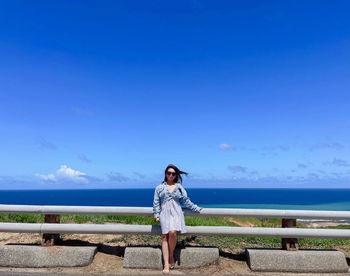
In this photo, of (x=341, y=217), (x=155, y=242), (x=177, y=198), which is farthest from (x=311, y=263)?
(x=155, y=242)

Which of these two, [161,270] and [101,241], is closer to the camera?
[161,270]

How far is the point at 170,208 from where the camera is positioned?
4383 mm

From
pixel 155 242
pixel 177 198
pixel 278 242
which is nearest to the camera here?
pixel 177 198

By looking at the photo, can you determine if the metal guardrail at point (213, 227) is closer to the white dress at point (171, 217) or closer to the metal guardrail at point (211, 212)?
the metal guardrail at point (211, 212)

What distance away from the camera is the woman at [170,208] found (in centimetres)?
422

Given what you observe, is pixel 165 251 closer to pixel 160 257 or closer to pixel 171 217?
pixel 160 257

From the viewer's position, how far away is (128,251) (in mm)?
4383

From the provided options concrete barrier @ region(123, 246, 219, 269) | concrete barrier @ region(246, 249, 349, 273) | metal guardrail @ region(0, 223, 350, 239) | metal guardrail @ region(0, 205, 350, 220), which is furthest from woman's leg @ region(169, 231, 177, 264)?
concrete barrier @ region(246, 249, 349, 273)

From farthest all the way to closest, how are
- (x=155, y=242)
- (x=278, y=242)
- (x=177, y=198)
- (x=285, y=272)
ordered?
(x=278, y=242) < (x=155, y=242) < (x=177, y=198) < (x=285, y=272)

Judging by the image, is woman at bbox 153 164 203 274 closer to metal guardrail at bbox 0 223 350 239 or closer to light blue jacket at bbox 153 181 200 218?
light blue jacket at bbox 153 181 200 218

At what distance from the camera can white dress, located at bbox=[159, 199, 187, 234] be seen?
4.23 metres

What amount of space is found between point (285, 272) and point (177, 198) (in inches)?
82.9

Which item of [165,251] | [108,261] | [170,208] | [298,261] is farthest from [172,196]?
[298,261]

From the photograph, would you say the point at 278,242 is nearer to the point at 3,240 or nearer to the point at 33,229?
the point at 33,229
